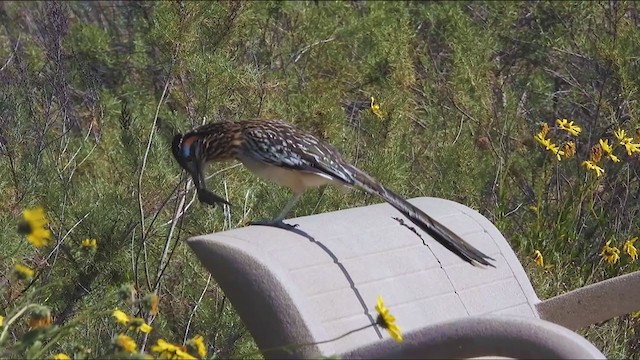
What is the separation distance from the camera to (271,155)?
15.5ft

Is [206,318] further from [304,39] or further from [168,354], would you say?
[304,39]


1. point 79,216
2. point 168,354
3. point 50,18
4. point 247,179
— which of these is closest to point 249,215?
point 247,179

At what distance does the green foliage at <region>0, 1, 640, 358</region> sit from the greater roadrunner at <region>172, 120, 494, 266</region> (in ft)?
0.61

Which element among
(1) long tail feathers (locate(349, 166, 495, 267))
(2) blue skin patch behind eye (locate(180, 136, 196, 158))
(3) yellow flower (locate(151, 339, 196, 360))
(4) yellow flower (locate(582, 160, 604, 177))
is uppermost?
(3) yellow flower (locate(151, 339, 196, 360))

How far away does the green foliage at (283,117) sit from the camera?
5129 millimetres

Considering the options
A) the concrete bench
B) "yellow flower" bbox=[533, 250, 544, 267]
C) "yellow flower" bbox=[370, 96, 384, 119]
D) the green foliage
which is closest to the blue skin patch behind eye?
the green foliage

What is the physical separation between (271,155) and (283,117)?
70.1 inches

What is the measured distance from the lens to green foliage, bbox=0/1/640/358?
5.13 metres

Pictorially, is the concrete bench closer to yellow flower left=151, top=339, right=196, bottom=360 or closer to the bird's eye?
yellow flower left=151, top=339, right=196, bottom=360

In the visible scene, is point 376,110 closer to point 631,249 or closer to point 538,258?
point 538,258

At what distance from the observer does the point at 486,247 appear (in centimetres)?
424

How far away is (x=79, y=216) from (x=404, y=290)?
1.89 meters

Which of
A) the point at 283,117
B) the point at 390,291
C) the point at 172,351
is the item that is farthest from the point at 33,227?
the point at 283,117

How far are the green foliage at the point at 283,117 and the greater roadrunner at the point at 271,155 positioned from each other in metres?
0.19
